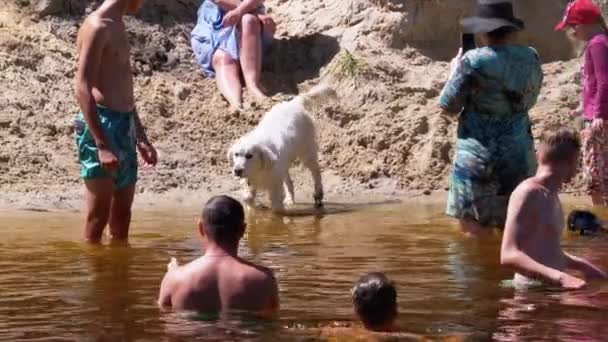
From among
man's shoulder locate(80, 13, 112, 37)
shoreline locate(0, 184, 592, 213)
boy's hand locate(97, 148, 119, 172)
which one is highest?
man's shoulder locate(80, 13, 112, 37)

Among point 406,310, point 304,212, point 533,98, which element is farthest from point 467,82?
point 304,212

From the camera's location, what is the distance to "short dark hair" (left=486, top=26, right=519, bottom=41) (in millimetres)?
8125

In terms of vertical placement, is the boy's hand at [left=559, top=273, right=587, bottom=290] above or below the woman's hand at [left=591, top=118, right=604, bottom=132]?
below

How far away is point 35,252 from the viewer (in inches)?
358

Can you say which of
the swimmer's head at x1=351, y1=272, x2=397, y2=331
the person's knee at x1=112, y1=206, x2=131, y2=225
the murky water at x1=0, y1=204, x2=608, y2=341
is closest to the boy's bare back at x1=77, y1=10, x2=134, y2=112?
the person's knee at x1=112, y1=206, x2=131, y2=225

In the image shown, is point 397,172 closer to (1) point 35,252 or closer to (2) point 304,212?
(2) point 304,212

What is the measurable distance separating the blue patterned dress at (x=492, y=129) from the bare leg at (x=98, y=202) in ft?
6.47

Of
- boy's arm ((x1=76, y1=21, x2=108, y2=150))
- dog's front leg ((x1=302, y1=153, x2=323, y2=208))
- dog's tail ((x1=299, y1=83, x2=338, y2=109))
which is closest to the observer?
boy's arm ((x1=76, y1=21, x2=108, y2=150))

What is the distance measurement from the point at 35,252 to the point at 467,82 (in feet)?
9.55

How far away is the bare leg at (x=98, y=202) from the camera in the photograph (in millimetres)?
8516

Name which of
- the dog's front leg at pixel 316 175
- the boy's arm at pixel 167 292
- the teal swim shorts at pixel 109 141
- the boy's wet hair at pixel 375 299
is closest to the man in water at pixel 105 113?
the teal swim shorts at pixel 109 141

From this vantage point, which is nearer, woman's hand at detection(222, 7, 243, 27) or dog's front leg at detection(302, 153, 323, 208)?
dog's front leg at detection(302, 153, 323, 208)

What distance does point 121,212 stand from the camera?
349 inches

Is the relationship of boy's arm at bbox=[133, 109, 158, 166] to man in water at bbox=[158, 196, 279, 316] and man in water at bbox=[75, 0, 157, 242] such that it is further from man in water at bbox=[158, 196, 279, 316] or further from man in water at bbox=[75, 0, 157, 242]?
man in water at bbox=[158, 196, 279, 316]
